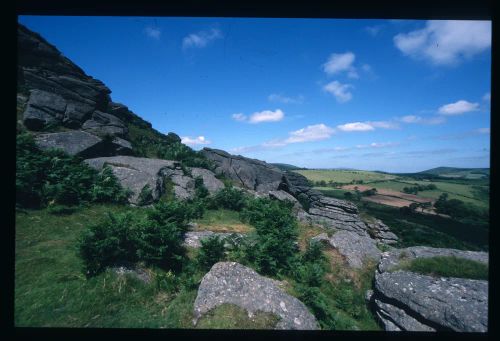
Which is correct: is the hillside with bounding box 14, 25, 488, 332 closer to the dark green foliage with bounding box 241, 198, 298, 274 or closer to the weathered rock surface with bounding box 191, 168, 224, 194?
the dark green foliage with bounding box 241, 198, 298, 274

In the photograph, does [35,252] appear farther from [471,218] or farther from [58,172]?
[471,218]

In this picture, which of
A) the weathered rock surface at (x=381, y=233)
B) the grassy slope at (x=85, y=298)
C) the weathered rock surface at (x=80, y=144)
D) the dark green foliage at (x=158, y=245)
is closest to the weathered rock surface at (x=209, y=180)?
the weathered rock surface at (x=80, y=144)

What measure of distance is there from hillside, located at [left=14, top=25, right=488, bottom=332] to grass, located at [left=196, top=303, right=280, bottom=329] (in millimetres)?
24

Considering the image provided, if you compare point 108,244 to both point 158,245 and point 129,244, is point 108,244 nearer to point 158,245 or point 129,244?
point 129,244

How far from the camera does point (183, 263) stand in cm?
714

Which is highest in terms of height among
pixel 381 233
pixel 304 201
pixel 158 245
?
pixel 158 245

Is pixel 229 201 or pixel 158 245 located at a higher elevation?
pixel 229 201

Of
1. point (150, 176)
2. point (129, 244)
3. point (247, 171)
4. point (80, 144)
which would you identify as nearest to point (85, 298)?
point (129, 244)

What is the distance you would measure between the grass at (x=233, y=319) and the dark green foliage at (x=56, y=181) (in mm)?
8460

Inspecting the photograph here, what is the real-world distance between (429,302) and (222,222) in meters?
9.02

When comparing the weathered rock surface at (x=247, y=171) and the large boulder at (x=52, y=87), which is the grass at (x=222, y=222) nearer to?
the weathered rock surface at (x=247, y=171)

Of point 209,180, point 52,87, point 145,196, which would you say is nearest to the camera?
point 145,196

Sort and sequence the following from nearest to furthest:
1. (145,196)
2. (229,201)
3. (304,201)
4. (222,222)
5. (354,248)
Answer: (354,248)
(145,196)
(222,222)
(229,201)
(304,201)

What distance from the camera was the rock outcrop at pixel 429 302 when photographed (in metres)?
5.16
